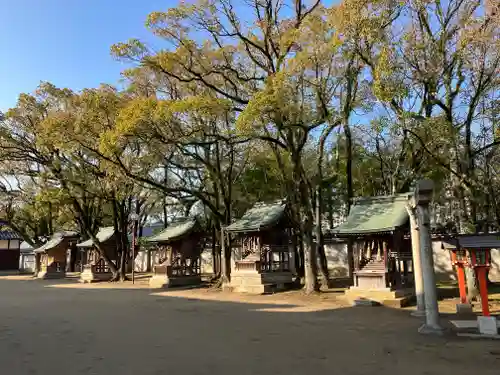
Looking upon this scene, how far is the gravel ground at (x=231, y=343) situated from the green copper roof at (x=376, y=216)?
292 centimetres

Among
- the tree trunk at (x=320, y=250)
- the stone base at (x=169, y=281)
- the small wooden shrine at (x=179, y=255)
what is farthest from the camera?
the small wooden shrine at (x=179, y=255)

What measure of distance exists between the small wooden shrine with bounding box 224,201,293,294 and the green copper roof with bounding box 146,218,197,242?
14.0 feet

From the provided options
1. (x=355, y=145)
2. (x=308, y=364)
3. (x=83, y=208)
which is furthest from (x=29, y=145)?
(x=308, y=364)

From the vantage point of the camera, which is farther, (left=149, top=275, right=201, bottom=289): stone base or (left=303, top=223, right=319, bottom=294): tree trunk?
(left=149, top=275, right=201, bottom=289): stone base

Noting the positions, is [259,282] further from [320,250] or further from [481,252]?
[481,252]

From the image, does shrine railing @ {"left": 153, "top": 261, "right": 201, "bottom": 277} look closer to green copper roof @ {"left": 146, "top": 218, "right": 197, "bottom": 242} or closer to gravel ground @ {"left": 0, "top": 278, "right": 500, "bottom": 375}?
green copper roof @ {"left": 146, "top": 218, "right": 197, "bottom": 242}

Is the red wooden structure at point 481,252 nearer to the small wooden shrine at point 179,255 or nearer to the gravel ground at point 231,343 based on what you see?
the gravel ground at point 231,343

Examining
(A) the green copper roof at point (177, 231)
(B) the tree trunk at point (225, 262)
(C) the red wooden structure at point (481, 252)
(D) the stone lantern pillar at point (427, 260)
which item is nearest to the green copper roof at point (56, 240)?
(A) the green copper roof at point (177, 231)

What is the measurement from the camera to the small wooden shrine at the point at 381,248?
49.6 ft

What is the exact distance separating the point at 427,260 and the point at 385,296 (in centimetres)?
520

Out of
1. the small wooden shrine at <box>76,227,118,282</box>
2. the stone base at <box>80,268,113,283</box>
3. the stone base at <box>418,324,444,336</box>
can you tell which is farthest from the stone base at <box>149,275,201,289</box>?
the stone base at <box>418,324,444,336</box>

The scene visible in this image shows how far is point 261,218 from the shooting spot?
21.5m

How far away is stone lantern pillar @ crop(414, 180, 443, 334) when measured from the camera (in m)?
9.59

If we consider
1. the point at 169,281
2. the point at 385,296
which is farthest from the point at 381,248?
the point at 169,281
